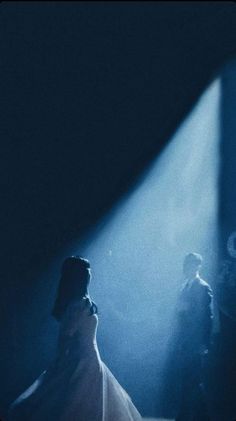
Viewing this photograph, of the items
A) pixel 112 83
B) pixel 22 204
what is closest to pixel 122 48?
pixel 112 83

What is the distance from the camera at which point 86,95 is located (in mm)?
8016

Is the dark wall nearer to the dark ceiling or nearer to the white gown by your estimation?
the dark ceiling

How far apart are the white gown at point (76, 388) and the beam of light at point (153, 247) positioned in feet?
9.47

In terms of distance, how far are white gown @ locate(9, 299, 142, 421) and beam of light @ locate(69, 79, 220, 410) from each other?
2.89 metres

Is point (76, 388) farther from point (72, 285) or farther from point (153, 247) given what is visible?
point (153, 247)

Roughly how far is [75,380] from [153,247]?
389cm

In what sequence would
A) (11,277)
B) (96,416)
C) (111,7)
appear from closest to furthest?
(96,416) → (11,277) → (111,7)

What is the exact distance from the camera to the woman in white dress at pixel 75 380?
387 cm

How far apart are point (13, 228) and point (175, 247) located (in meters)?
2.78

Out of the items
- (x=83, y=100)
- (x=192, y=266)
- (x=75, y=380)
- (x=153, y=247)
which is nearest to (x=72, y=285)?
(x=75, y=380)

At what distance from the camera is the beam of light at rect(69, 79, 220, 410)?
7074mm

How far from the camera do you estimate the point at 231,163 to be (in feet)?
25.1

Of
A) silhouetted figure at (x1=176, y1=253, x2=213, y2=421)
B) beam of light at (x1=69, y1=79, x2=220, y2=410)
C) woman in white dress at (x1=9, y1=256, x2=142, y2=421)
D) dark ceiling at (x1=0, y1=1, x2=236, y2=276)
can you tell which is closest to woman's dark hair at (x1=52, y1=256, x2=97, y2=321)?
woman in white dress at (x1=9, y1=256, x2=142, y2=421)

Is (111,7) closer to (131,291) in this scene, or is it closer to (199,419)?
(131,291)
